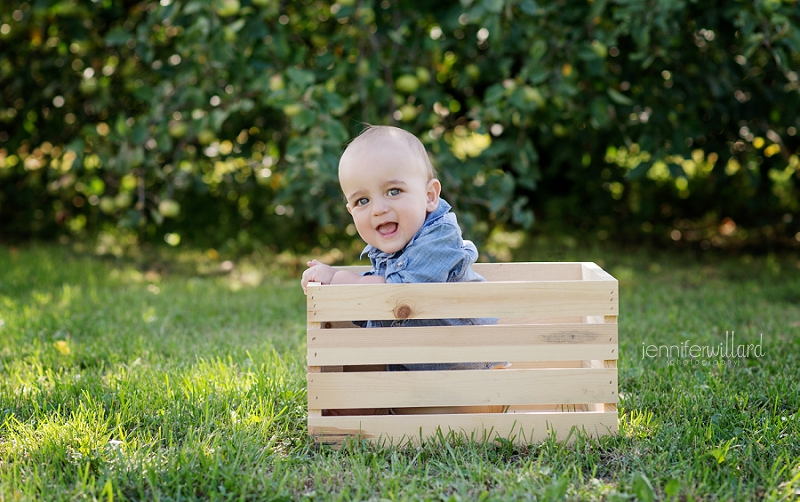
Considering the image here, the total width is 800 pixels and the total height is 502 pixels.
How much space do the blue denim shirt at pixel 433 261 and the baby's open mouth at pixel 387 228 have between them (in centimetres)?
6

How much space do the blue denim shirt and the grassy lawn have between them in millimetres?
299

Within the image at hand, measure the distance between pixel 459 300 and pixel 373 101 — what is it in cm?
207

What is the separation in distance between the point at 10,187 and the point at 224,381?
3492 millimetres

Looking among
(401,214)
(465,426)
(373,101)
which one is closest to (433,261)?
(401,214)

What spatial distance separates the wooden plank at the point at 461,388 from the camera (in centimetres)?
181

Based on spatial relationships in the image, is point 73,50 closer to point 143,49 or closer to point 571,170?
point 143,49

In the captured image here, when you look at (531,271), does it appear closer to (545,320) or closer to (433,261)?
(545,320)

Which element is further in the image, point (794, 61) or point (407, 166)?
point (794, 61)

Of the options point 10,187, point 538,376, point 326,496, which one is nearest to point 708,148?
point 538,376

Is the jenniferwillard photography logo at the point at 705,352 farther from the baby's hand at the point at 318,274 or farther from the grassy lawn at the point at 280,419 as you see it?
the baby's hand at the point at 318,274

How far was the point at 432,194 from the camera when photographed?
199cm

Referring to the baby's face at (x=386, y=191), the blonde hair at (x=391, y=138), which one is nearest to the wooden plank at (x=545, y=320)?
the baby's face at (x=386, y=191)

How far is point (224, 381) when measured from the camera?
7.04ft

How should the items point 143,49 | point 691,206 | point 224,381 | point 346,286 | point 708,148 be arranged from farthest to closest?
1. point 691,206
2. point 708,148
3. point 143,49
4. point 224,381
5. point 346,286
